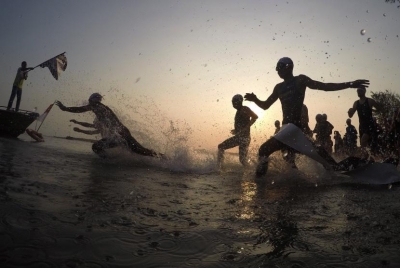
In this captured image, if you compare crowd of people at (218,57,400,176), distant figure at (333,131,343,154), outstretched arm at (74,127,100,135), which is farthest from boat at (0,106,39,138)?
distant figure at (333,131,343,154)

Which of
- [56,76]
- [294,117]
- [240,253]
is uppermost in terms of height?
[56,76]

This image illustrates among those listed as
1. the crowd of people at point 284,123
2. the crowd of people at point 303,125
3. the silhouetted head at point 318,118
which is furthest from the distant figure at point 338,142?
the crowd of people at point 303,125

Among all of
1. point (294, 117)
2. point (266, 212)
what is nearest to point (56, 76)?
point (294, 117)

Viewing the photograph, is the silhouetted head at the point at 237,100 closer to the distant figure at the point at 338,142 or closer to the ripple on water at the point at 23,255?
the ripple on water at the point at 23,255

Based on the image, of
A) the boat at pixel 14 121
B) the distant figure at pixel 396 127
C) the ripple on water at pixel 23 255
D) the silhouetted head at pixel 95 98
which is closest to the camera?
the ripple on water at pixel 23 255

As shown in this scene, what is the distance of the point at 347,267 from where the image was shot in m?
1.59

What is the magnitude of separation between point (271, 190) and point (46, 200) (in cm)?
275

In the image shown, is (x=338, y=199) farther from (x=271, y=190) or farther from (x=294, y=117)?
(x=294, y=117)

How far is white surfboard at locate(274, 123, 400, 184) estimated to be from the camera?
5000 millimetres

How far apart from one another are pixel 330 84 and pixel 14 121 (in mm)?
10382

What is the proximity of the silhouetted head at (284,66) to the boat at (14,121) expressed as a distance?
9304 mm

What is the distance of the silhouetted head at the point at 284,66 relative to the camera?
17.7 ft

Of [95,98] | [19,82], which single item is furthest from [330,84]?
[19,82]

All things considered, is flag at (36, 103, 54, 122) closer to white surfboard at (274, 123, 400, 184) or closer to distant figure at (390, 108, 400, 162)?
white surfboard at (274, 123, 400, 184)
